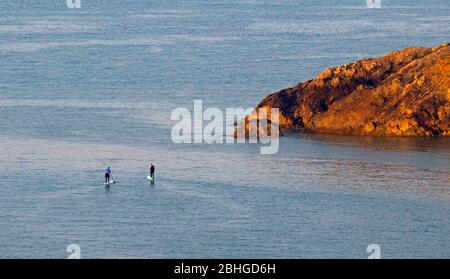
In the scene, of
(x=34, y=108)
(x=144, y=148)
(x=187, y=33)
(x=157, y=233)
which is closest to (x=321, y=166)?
(x=144, y=148)

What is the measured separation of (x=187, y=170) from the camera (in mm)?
79875

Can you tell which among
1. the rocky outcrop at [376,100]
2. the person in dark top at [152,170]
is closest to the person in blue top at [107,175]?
the person in dark top at [152,170]

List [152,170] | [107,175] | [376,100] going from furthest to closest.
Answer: [376,100] → [152,170] → [107,175]

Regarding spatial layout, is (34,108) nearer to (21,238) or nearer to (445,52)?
(445,52)

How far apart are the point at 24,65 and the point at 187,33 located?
2856 centimetres

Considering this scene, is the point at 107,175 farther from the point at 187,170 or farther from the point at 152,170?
the point at 187,170

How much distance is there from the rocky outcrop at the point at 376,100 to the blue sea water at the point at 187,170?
5.95 ft

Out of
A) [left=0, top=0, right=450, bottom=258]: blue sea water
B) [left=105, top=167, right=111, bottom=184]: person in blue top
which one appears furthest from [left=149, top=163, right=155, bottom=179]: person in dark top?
[left=105, top=167, right=111, bottom=184]: person in blue top

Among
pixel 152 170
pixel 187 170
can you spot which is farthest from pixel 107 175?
A: pixel 187 170

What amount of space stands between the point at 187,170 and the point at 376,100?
15212 mm

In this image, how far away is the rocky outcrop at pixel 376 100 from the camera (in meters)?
88.0

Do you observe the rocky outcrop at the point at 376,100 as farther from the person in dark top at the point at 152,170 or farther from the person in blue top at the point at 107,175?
the person in blue top at the point at 107,175

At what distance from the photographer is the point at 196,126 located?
93.0 meters

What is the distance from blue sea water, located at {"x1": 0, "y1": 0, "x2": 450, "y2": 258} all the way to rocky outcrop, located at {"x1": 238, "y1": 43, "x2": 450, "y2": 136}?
→ 1.81 metres
